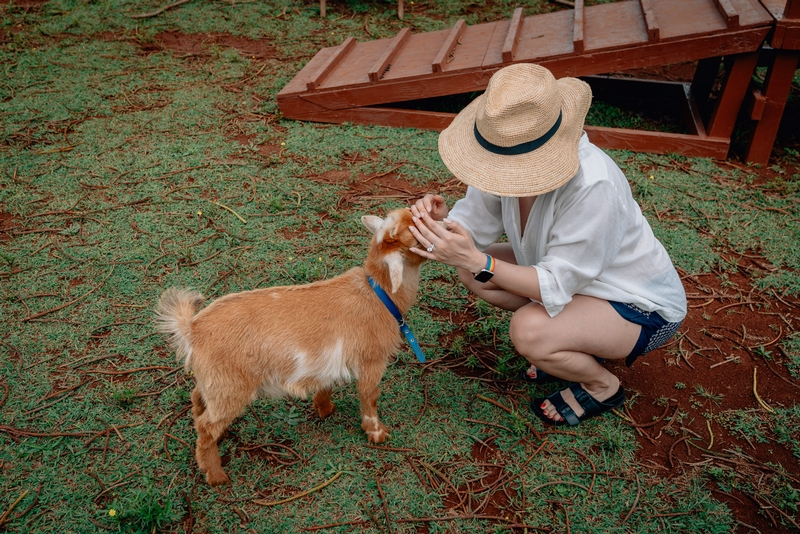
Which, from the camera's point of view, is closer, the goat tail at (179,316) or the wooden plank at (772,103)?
the goat tail at (179,316)

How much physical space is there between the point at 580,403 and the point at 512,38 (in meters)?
4.12

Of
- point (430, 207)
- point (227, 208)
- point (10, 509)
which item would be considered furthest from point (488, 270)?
point (227, 208)

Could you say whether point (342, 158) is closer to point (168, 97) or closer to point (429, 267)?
point (429, 267)

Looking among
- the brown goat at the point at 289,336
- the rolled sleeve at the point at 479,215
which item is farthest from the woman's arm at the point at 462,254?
the rolled sleeve at the point at 479,215

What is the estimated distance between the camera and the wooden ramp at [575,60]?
5.23 m

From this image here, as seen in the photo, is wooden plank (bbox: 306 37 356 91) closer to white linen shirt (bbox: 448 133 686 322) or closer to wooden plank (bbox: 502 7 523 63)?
wooden plank (bbox: 502 7 523 63)

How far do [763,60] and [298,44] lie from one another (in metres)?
5.99

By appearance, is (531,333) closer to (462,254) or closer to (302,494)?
(462,254)

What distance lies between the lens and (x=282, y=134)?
614 cm

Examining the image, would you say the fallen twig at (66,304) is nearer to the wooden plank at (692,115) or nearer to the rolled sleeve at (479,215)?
the rolled sleeve at (479,215)

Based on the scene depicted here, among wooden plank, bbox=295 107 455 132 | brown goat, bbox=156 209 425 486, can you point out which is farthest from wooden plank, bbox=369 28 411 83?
brown goat, bbox=156 209 425 486

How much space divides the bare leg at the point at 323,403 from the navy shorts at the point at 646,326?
5.50ft

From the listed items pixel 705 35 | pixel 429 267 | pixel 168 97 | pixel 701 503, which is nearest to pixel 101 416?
pixel 429 267

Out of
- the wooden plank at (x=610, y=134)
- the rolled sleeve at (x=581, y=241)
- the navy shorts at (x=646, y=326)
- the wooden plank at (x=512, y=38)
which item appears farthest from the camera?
the wooden plank at (x=610, y=134)
